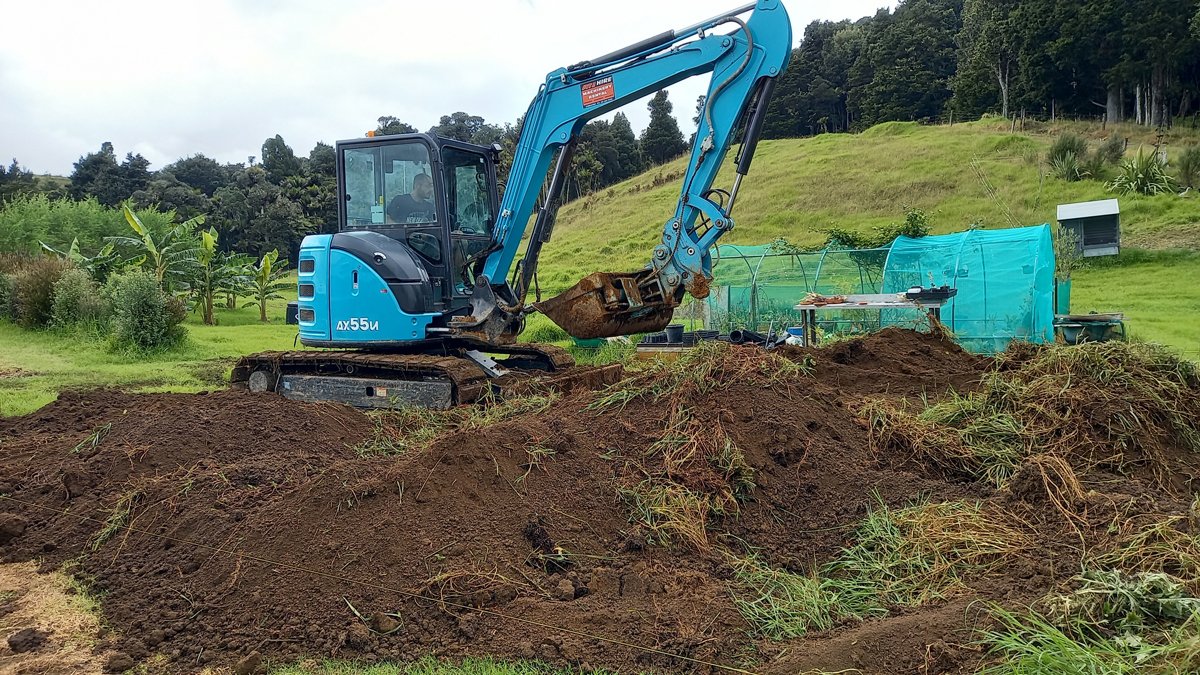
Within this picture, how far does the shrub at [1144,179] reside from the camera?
88.1 ft

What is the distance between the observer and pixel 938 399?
648 centimetres

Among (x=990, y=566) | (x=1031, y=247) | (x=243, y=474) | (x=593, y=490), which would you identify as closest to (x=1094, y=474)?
(x=990, y=566)

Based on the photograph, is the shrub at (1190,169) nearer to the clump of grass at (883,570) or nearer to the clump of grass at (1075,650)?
the clump of grass at (883,570)

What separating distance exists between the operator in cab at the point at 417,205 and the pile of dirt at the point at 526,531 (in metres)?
3.08

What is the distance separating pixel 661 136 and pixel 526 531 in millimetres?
61047

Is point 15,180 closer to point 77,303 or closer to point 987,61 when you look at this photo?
point 77,303

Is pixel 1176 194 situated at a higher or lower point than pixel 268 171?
lower

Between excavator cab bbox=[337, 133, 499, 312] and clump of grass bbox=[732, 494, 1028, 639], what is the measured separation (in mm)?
5250

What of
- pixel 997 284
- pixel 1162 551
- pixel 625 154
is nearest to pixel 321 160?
pixel 625 154

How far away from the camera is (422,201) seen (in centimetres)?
849

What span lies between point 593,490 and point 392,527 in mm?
1184

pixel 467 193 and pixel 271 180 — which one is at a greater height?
pixel 271 180

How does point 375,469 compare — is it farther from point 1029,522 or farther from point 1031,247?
point 1031,247

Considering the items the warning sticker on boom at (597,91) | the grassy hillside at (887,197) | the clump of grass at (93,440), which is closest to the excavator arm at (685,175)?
the warning sticker on boom at (597,91)
